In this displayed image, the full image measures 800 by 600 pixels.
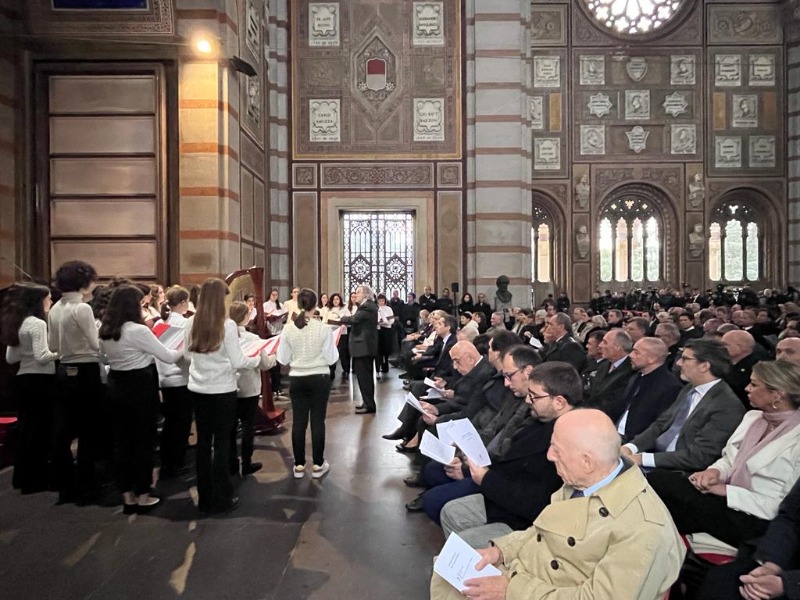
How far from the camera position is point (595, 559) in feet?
6.26

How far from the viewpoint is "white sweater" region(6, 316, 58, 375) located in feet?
15.5

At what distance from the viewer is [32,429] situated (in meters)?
4.93

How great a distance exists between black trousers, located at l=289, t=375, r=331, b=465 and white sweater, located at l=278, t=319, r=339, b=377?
2.8 inches

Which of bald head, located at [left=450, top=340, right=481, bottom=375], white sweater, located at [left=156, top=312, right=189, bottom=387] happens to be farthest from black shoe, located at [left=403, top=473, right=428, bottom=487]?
white sweater, located at [left=156, top=312, right=189, bottom=387]

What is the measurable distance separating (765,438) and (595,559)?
5.02ft

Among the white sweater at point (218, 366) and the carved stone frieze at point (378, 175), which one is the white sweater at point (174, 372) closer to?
the white sweater at point (218, 366)

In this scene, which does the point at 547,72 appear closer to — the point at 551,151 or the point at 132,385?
the point at 551,151

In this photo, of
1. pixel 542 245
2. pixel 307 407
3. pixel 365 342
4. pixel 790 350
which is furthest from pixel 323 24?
pixel 790 350

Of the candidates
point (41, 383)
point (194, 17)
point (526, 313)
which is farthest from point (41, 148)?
point (526, 313)

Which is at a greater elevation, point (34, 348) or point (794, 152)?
point (794, 152)

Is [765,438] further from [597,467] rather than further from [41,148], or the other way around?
[41,148]

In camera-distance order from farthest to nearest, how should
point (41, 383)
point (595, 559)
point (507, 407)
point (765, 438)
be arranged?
point (41, 383), point (507, 407), point (765, 438), point (595, 559)

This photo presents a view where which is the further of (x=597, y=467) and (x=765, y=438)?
(x=765, y=438)

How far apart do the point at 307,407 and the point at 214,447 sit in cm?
99
